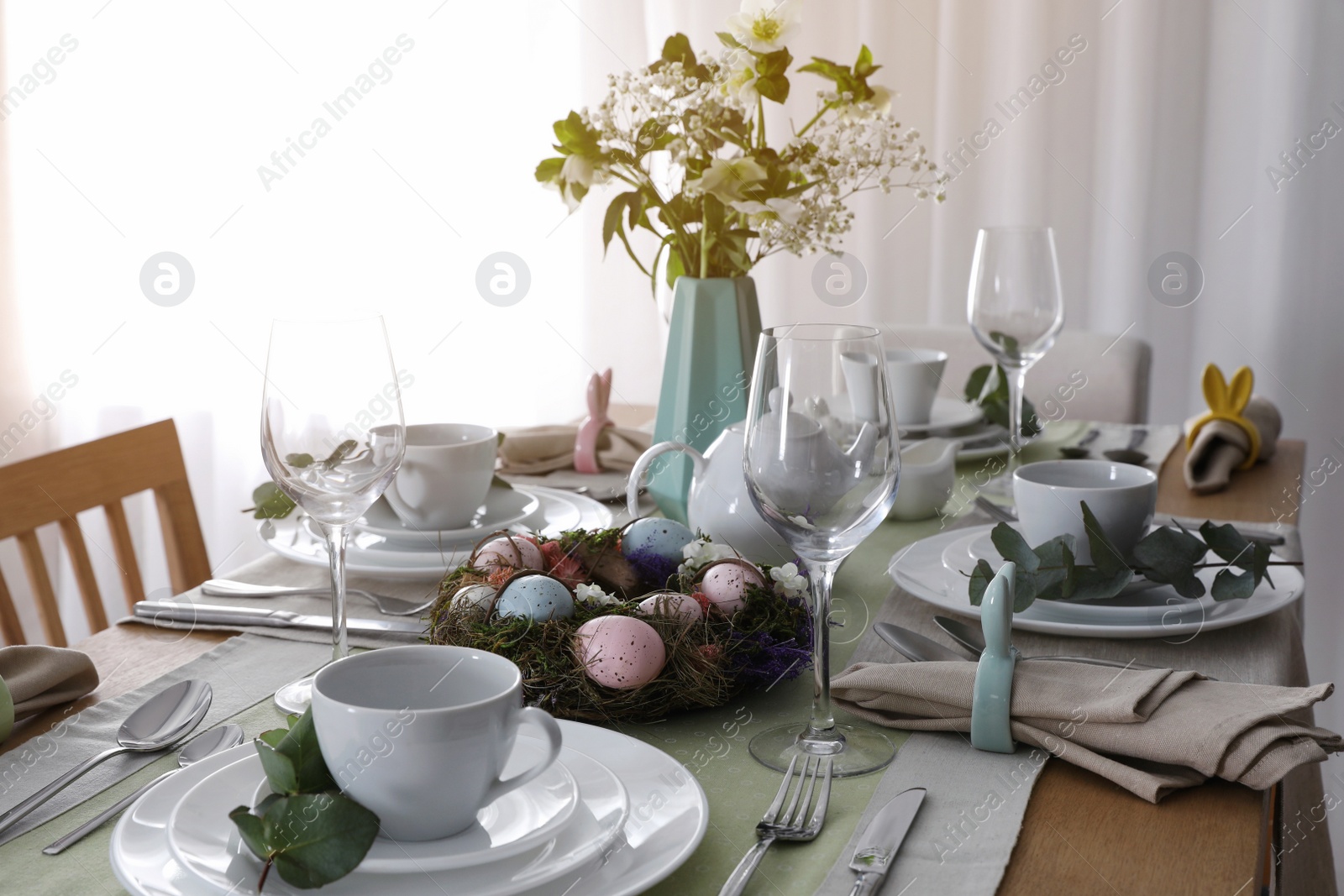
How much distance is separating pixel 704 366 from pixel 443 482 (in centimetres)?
28

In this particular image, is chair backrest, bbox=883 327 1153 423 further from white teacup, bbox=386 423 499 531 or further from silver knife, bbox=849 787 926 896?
silver knife, bbox=849 787 926 896

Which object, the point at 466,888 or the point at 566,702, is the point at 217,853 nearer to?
the point at 466,888

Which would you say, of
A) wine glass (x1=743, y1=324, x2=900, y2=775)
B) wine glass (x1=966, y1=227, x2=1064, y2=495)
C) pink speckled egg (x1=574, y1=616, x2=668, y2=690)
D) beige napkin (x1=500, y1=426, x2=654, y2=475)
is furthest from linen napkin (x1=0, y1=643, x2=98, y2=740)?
wine glass (x1=966, y1=227, x2=1064, y2=495)

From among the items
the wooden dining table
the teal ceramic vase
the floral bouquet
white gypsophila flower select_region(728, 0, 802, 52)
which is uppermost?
white gypsophila flower select_region(728, 0, 802, 52)

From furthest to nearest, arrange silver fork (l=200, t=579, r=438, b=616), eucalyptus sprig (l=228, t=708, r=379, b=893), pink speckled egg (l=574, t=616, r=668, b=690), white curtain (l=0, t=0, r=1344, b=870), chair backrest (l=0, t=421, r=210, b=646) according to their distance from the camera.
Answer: white curtain (l=0, t=0, r=1344, b=870), chair backrest (l=0, t=421, r=210, b=646), silver fork (l=200, t=579, r=438, b=616), pink speckled egg (l=574, t=616, r=668, b=690), eucalyptus sprig (l=228, t=708, r=379, b=893)

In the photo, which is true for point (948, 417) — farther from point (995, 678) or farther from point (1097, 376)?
point (995, 678)

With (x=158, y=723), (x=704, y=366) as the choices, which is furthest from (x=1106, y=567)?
(x=158, y=723)

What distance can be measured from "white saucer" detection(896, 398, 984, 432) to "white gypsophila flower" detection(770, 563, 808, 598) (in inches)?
24.5

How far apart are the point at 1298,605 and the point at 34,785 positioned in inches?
37.8

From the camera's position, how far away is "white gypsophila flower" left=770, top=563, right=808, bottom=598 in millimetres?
Result: 803

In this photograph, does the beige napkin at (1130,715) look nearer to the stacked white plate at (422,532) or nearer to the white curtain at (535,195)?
the stacked white plate at (422,532)

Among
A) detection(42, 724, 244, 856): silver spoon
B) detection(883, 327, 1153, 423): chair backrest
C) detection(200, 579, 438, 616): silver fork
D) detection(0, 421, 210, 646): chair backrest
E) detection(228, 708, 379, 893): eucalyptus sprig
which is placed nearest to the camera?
detection(228, 708, 379, 893): eucalyptus sprig

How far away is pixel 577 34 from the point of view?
264cm

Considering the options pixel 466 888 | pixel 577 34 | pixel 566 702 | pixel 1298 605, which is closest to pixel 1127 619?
pixel 1298 605
